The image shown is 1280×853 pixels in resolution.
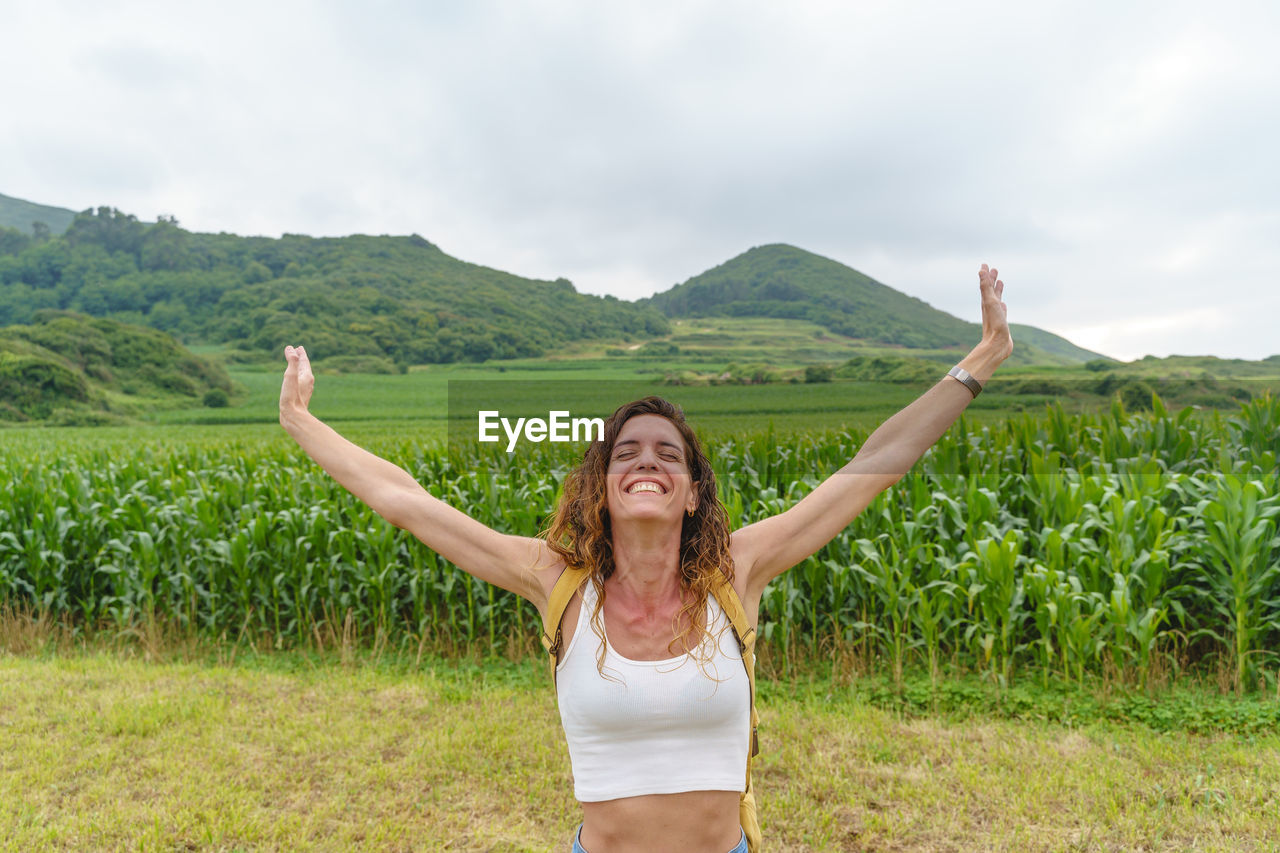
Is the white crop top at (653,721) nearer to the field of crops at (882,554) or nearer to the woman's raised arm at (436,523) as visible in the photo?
the woman's raised arm at (436,523)

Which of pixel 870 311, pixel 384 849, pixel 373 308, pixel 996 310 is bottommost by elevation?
pixel 384 849

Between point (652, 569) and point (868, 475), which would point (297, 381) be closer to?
point (652, 569)

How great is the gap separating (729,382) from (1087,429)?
4.80m

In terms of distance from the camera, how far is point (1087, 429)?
8203 millimetres

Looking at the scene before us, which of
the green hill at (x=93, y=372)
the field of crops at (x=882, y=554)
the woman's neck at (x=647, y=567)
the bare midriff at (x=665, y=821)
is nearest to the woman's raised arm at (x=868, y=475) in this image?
the woman's neck at (x=647, y=567)

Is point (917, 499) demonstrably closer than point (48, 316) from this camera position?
Yes

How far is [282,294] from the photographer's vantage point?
112062mm

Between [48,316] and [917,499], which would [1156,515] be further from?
[48,316]

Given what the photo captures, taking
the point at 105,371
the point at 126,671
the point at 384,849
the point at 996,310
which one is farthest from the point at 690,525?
the point at 105,371

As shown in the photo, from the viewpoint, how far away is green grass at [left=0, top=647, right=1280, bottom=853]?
3.77 metres

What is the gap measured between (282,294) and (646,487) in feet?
408

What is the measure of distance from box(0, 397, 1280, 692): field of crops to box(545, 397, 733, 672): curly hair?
11.7 feet

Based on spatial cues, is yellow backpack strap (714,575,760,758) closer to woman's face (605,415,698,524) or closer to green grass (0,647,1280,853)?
woman's face (605,415,698,524)

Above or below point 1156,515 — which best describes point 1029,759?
below
